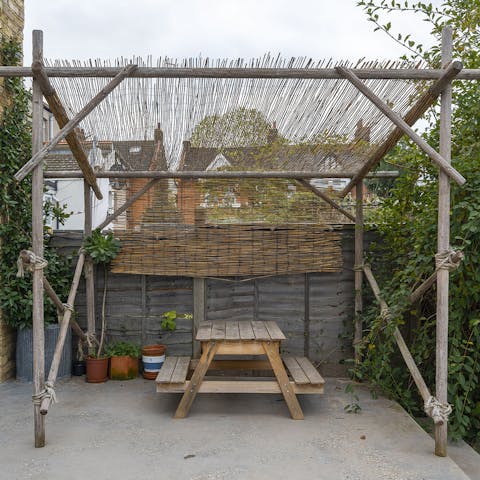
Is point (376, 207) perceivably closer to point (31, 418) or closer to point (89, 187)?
point (89, 187)

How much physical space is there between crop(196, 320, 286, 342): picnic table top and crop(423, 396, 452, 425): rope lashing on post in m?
1.13

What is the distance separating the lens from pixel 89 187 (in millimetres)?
5406

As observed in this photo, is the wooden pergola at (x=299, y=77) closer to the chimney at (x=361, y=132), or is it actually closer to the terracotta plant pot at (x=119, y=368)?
the chimney at (x=361, y=132)

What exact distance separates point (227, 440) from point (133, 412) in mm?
984

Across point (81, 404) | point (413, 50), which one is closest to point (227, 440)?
point (81, 404)

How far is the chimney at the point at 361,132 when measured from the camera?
14.9ft

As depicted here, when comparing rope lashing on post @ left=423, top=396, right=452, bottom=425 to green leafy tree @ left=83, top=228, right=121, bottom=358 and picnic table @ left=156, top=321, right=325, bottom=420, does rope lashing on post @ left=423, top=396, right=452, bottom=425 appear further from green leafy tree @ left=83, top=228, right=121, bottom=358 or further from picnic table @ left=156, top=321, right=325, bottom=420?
green leafy tree @ left=83, top=228, right=121, bottom=358

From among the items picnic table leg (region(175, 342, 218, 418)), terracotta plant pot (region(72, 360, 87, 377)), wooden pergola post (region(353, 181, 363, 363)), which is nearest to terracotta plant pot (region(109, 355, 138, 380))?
terracotta plant pot (region(72, 360, 87, 377))

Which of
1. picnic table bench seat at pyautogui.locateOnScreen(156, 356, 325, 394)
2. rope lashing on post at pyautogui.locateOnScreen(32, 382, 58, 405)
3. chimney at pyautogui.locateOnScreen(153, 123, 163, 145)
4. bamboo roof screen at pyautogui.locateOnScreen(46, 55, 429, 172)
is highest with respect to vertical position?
bamboo roof screen at pyautogui.locateOnScreen(46, 55, 429, 172)

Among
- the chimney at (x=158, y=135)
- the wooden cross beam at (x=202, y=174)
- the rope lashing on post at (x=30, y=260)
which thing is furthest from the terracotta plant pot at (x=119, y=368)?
the chimney at (x=158, y=135)

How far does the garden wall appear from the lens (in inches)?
218

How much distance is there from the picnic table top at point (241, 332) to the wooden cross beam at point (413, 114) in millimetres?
1757

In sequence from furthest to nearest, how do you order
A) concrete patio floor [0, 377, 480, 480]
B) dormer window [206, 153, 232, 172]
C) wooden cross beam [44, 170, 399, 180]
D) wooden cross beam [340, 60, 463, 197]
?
wooden cross beam [44, 170, 399, 180]
dormer window [206, 153, 232, 172]
wooden cross beam [340, 60, 463, 197]
concrete patio floor [0, 377, 480, 480]

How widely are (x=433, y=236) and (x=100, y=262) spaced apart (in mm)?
3325
